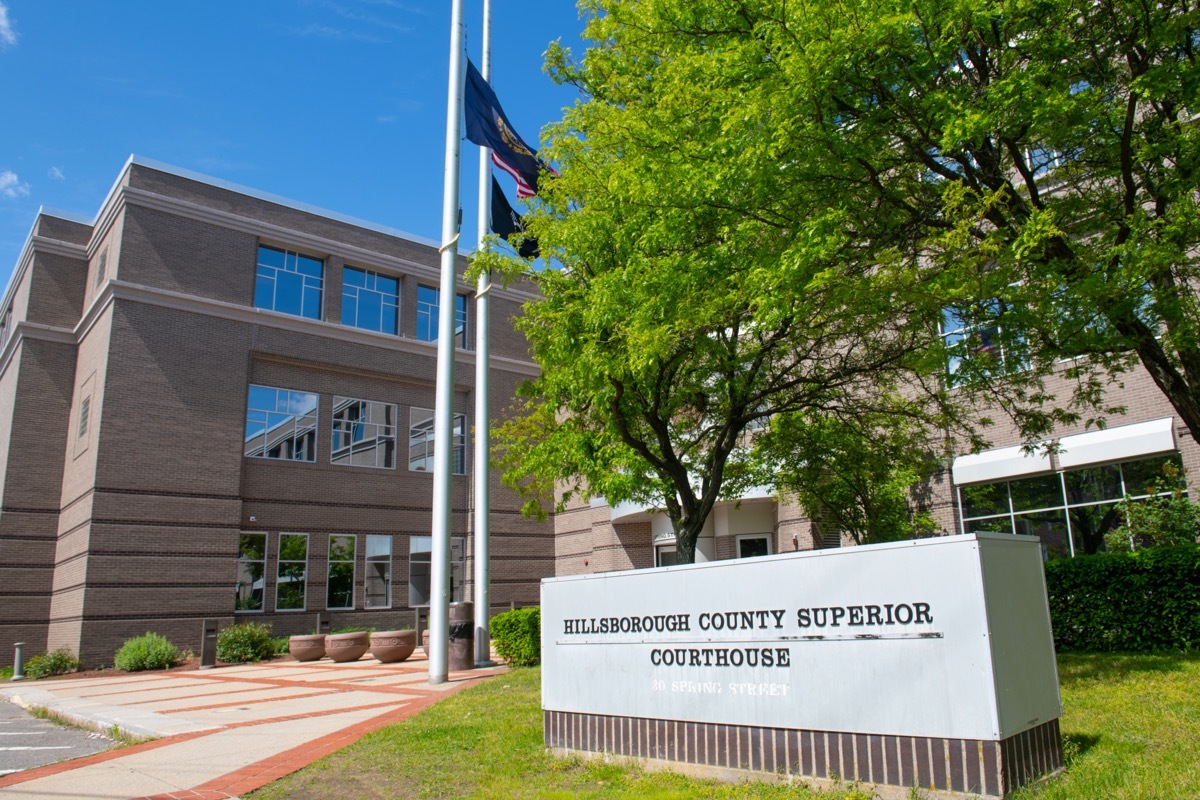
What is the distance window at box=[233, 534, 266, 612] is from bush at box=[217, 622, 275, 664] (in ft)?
6.39

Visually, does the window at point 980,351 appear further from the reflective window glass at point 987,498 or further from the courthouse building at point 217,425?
the courthouse building at point 217,425

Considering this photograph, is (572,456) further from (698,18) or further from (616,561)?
(616,561)

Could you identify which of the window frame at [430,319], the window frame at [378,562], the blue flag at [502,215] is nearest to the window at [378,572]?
the window frame at [378,562]

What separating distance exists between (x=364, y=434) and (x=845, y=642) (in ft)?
85.5

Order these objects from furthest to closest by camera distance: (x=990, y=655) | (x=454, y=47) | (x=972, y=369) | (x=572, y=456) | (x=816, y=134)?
(x=454, y=47) → (x=572, y=456) → (x=972, y=369) → (x=816, y=134) → (x=990, y=655)

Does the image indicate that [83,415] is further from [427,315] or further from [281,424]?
[427,315]

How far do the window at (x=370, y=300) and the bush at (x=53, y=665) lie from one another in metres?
12.9

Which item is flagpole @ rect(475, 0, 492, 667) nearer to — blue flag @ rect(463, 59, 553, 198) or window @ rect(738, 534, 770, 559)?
blue flag @ rect(463, 59, 553, 198)

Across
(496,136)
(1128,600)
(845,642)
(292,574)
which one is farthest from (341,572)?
(845,642)

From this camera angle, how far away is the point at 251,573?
87.3 ft

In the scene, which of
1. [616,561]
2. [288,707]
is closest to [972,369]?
[288,707]

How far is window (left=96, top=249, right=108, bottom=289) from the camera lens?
26.8 m

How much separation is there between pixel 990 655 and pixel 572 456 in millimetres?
8840

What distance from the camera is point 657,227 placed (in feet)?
34.3
